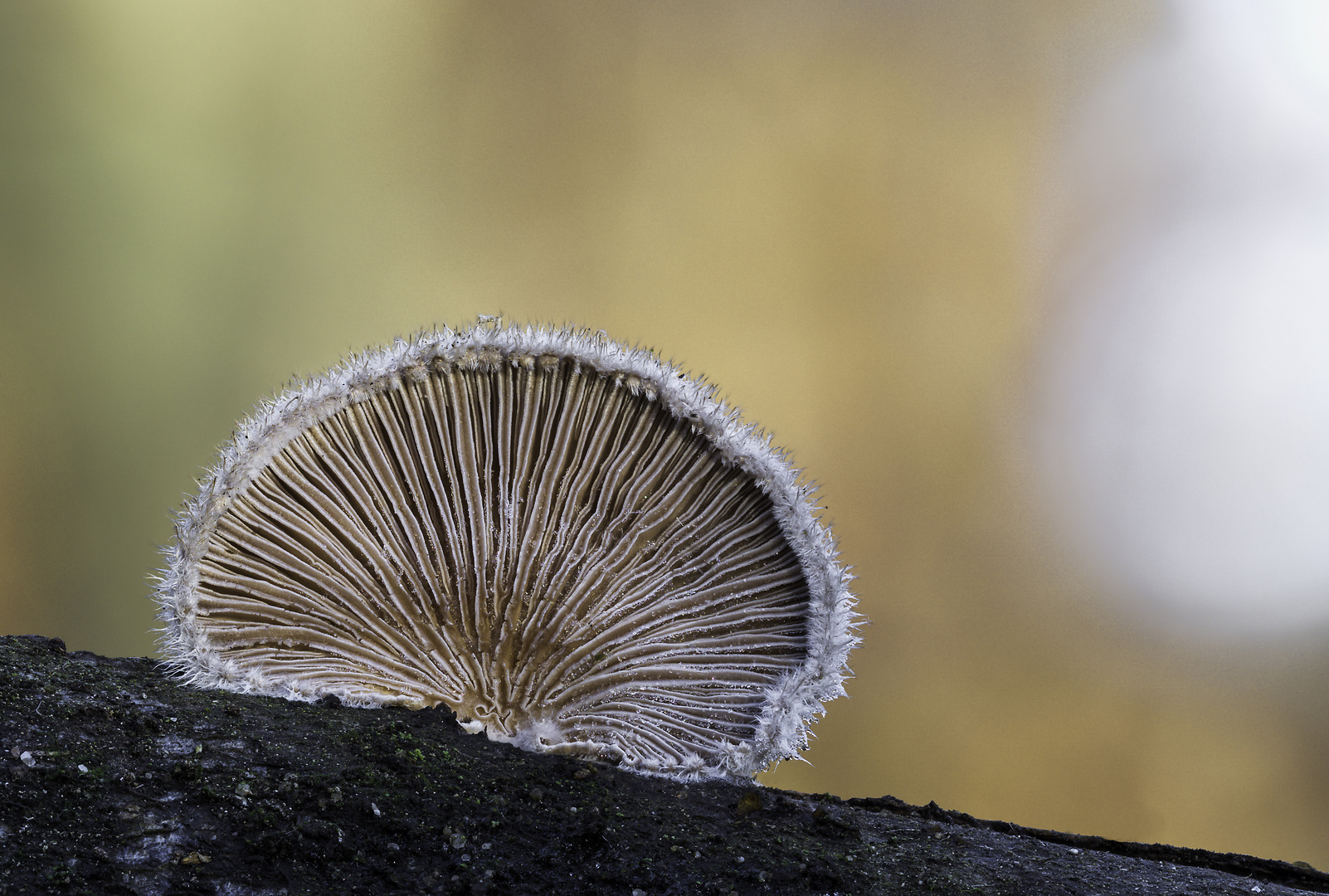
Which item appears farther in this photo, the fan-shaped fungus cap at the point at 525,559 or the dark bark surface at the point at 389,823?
the fan-shaped fungus cap at the point at 525,559

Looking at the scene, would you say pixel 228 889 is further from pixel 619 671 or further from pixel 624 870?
pixel 619 671

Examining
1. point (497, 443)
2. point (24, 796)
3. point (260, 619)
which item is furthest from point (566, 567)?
point (24, 796)

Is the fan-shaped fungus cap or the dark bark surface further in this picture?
the fan-shaped fungus cap

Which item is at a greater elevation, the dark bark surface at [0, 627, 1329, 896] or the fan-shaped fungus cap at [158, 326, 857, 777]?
the fan-shaped fungus cap at [158, 326, 857, 777]

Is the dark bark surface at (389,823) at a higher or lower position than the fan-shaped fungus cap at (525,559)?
lower

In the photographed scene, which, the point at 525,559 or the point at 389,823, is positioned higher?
the point at 525,559

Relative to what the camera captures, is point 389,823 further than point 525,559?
No
